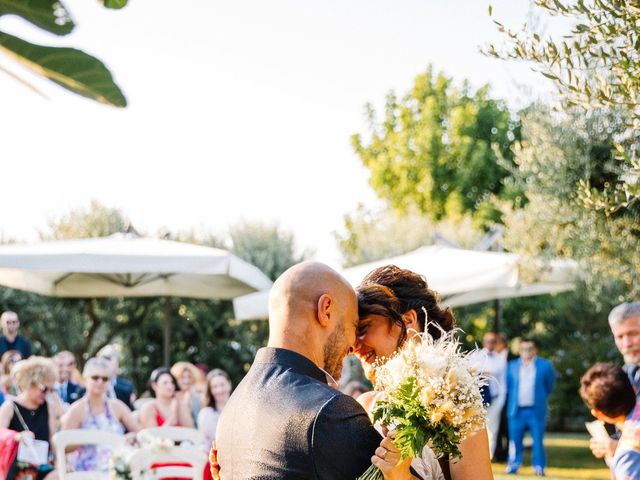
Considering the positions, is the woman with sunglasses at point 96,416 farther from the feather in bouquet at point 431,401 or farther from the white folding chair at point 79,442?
the feather in bouquet at point 431,401

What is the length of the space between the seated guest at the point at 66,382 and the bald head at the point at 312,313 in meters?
8.28

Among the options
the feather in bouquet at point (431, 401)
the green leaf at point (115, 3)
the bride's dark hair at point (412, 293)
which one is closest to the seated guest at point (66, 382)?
the bride's dark hair at point (412, 293)

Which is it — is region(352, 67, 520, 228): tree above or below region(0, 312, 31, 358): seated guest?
above

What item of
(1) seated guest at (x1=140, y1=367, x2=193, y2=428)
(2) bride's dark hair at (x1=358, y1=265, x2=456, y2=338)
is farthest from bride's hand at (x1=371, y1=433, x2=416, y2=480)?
(1) seated guest at (x1=140, y1=367, x2=193, y2=428)

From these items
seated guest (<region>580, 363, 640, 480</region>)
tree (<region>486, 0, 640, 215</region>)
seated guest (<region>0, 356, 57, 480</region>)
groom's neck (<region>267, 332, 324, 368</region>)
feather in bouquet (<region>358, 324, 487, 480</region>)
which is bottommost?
seated guest (<region>0, 356, 57, 480</region>)

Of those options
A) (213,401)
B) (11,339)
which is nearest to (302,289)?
(213,401)

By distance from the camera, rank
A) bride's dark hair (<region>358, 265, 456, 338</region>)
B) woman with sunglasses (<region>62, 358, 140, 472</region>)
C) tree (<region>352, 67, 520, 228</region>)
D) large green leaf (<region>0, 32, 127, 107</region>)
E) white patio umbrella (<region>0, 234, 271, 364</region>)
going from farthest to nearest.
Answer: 1. tree (<region>352, 67, 520, 228</region>)
2. white patio umbrella (<region>0, 234, 271, 364</region>)
3. woman with sunglasses (<region>62, 358, 140, 472</region>)
4. bride's dark hair (<region>358, 265, 456, 338</region>)
5. large green leaf (<region>0, 32, 127, 107</region>)

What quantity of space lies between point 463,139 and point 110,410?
27404 mm

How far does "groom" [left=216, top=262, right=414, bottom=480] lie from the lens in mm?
2238

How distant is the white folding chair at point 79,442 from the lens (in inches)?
283

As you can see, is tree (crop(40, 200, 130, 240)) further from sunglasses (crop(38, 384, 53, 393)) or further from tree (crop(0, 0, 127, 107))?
tree (crop(0, 0, 127, 107))

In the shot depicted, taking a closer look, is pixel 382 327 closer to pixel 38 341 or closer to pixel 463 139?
pixel 38 341

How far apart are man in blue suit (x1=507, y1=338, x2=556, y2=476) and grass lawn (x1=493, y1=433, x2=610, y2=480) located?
16.7 inches

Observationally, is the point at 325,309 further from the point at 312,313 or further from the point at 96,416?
the point at 96,416
